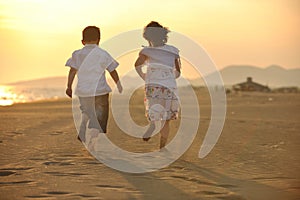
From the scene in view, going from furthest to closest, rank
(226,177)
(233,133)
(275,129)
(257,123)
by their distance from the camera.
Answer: (257,123), (275,129), (233,133), (226,177)

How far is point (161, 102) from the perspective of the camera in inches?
328

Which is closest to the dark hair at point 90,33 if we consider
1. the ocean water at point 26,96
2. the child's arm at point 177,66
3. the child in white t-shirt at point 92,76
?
the child in white t-shirt at point 92,76

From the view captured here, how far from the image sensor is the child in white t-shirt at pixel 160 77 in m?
8.30

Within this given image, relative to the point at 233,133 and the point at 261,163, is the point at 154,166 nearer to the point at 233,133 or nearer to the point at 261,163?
the point at 261,163

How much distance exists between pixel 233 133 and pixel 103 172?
5.11 meters

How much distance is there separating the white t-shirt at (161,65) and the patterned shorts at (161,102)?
85 millimetres

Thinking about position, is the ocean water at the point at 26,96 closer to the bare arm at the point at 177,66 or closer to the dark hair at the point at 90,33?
the dark hair at the point at 90,33

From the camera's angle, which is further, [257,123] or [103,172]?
[257,123]

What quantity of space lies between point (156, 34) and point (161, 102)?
95 cm

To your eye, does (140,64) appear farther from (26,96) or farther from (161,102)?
(26,96)

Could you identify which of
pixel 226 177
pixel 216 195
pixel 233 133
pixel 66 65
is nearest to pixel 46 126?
pixel 233 133

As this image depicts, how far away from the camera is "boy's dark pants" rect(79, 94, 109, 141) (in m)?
8.23

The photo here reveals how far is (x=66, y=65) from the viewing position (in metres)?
8.18

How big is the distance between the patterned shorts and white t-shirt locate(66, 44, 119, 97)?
2.11 feet
